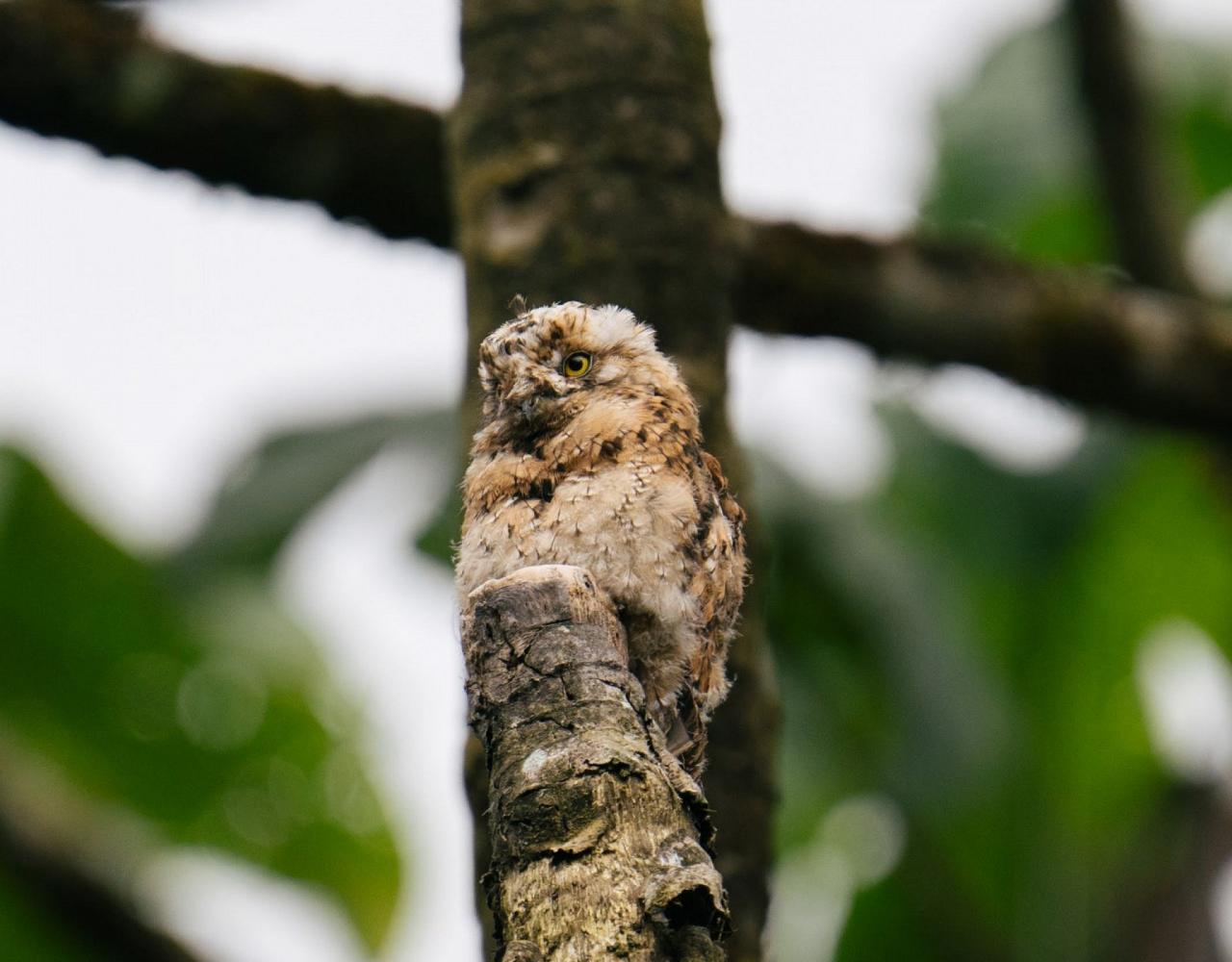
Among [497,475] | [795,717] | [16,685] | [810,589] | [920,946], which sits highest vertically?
[497,475]

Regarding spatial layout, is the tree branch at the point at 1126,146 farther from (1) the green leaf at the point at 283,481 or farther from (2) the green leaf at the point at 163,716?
(2) the green leaf at the point at 163,716

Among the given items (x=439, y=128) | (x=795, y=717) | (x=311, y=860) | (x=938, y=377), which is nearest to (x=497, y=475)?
(x=439, y=128)

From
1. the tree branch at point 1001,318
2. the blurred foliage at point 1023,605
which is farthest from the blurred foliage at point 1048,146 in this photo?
the tree branch at point 1001,318

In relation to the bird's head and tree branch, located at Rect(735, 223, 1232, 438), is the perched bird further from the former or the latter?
tree branch, located at Rect(735, 223, 1232, 438)

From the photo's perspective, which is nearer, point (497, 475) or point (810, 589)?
point (497, 475)

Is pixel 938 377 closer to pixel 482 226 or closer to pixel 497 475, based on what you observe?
pixel 482 226

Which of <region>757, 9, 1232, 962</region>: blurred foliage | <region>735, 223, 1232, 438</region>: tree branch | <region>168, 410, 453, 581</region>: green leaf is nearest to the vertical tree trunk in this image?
<region>735, 223, 1232, 438</region>: tree branch

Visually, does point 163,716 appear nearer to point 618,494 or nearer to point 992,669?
point 992,669
